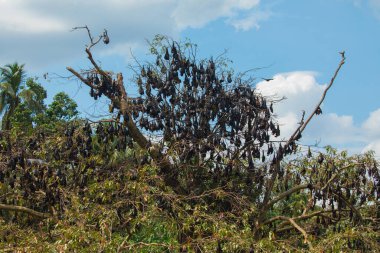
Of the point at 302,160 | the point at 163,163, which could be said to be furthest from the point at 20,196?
the point at 302,160

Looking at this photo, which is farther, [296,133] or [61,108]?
[61,108]

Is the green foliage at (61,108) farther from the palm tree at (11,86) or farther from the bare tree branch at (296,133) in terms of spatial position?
the bare tree branch at (296,133)

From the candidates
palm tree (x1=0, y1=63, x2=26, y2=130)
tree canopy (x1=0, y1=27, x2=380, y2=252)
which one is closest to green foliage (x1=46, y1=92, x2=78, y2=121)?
palm tree (x1=0, y1=63, x2=26, y2=130)

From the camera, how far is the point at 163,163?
11.3m

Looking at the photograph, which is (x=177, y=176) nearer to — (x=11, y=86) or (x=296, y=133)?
(x=296, y=133)

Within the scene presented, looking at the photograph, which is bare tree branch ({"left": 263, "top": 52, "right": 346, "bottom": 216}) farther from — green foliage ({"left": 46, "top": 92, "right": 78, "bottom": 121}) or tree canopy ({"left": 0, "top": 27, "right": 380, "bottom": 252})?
green foliage ({"left": 46, "top": 92, "right": 78, "bottom": 121})

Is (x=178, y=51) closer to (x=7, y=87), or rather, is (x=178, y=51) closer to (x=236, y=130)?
(x=236, y=130)

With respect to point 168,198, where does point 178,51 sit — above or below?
above

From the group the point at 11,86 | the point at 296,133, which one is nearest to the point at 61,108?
the point at 11,86

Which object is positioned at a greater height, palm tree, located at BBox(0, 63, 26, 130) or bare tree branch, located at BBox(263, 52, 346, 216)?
palm tree, located at BBox(0, 63, 26, 130)

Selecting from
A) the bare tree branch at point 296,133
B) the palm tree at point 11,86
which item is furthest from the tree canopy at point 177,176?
the palm tree at point 11,86

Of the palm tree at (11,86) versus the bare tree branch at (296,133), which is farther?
the palm tree at (11,86)

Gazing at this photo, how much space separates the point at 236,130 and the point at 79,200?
308cm

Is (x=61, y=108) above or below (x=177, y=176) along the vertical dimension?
above
